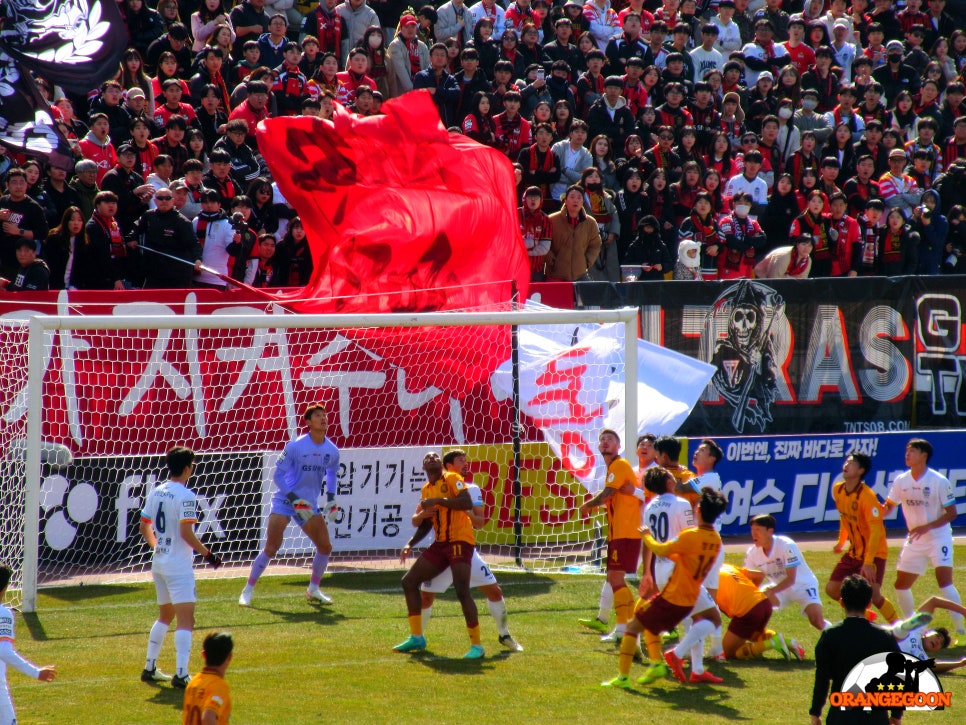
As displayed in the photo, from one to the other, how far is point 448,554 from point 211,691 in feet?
12.8

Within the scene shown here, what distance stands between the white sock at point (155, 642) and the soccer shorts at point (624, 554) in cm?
375

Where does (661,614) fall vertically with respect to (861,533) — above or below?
below

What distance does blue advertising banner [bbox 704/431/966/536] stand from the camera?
14.4 m

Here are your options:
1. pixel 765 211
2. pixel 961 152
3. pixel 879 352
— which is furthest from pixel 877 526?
pixel 961 152

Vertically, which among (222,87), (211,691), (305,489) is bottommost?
(211,691)

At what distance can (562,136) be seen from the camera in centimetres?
1767

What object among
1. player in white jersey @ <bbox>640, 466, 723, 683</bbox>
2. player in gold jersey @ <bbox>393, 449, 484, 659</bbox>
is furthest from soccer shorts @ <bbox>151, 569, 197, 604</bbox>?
player in white jersey @ <bbox>640, 466, 723, 683</bbox>

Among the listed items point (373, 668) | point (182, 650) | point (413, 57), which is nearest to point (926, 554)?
point (373, 668)

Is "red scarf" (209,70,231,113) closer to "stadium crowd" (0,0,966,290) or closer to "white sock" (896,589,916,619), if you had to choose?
"stadium crowd" (0,0,966,290)

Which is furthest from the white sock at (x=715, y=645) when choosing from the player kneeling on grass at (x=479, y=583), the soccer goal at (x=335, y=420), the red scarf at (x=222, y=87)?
the red scarf at (x=222, y=87)

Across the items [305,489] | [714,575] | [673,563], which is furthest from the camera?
[305,489]

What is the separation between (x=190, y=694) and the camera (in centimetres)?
592

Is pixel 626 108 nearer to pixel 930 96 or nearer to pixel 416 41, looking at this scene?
pixel 416 41

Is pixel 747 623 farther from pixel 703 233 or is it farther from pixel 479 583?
pixel 703 233
